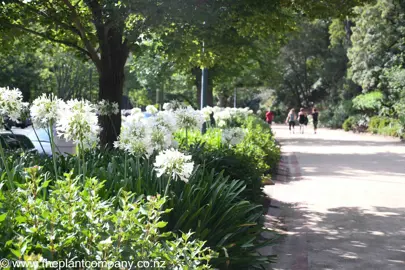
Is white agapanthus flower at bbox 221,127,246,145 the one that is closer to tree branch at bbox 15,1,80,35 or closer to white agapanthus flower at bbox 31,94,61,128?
tree branch at bbox 15,1,80,35

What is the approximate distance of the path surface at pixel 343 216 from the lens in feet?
20.8

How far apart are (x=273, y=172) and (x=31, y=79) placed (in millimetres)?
32343

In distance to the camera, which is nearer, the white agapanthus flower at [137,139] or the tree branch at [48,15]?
the white agapanthus flower at [137,139]

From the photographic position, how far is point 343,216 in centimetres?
865

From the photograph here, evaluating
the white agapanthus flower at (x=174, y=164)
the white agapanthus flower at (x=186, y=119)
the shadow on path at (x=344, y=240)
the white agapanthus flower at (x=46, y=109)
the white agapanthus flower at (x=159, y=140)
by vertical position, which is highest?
the white agapanthus flower at (x=46, y=109)

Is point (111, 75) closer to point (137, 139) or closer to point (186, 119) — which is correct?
point (186, 119)

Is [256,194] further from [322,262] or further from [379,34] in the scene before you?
[379,34]

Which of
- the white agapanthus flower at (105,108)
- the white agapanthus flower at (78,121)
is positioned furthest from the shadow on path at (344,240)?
the white agapanthus flower at (105,108)

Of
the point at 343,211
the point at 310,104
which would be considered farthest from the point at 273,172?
the point at 310,104

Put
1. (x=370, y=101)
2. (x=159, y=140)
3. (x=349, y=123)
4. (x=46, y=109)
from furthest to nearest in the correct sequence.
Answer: (x=349, y=123) → (x=370, y=101) → (x=159, y=140) → (x=46, y=109)

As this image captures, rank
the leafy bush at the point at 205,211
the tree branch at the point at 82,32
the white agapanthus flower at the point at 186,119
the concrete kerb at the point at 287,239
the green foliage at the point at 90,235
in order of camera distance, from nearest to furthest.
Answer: the green foliage at the point at 90,235 < the leafy bush at the point at 205,211 < the concrete kerb at the point at 287,239 < the white agapanthus flower at the point at 186,119 < the tree branch at the point at 82,32

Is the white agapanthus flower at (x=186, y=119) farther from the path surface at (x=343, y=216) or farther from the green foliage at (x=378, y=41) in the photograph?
A: the green foliage at (x=378, y=41)

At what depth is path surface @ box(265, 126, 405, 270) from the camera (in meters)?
6.33

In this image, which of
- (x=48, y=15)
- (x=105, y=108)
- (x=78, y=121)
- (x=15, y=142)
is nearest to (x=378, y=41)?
(x=15, y=142)
